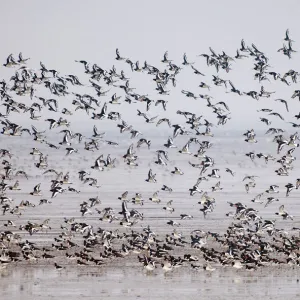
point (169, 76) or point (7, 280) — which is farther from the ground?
point (169, 76)

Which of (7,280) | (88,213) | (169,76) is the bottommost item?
(7,280)

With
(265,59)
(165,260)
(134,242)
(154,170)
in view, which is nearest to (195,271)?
(165,260)

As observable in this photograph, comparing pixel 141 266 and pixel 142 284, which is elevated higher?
pixel 141 266

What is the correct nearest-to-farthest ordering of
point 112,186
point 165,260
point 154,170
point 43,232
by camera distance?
point 165,260
point 43,232
point 112,186
point 154,170

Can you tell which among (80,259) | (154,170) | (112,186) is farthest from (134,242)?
(154,170)

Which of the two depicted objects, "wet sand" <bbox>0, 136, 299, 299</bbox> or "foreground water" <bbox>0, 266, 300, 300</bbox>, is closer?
"foreground water" <bbox>0, 266, 300, 300</bbox>

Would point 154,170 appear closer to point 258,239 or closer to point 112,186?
point 112,186

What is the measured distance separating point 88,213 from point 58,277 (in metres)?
12.8

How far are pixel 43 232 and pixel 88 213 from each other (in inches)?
190

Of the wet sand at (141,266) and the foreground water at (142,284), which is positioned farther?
the wet sand at (141,266)

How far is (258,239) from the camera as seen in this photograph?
37469 mm

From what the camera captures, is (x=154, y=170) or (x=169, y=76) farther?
(x=154, y=170)

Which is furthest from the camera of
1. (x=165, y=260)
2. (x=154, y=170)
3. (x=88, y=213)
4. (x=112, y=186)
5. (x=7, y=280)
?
(x=154, y=170)

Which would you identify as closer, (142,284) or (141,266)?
(142,284)
